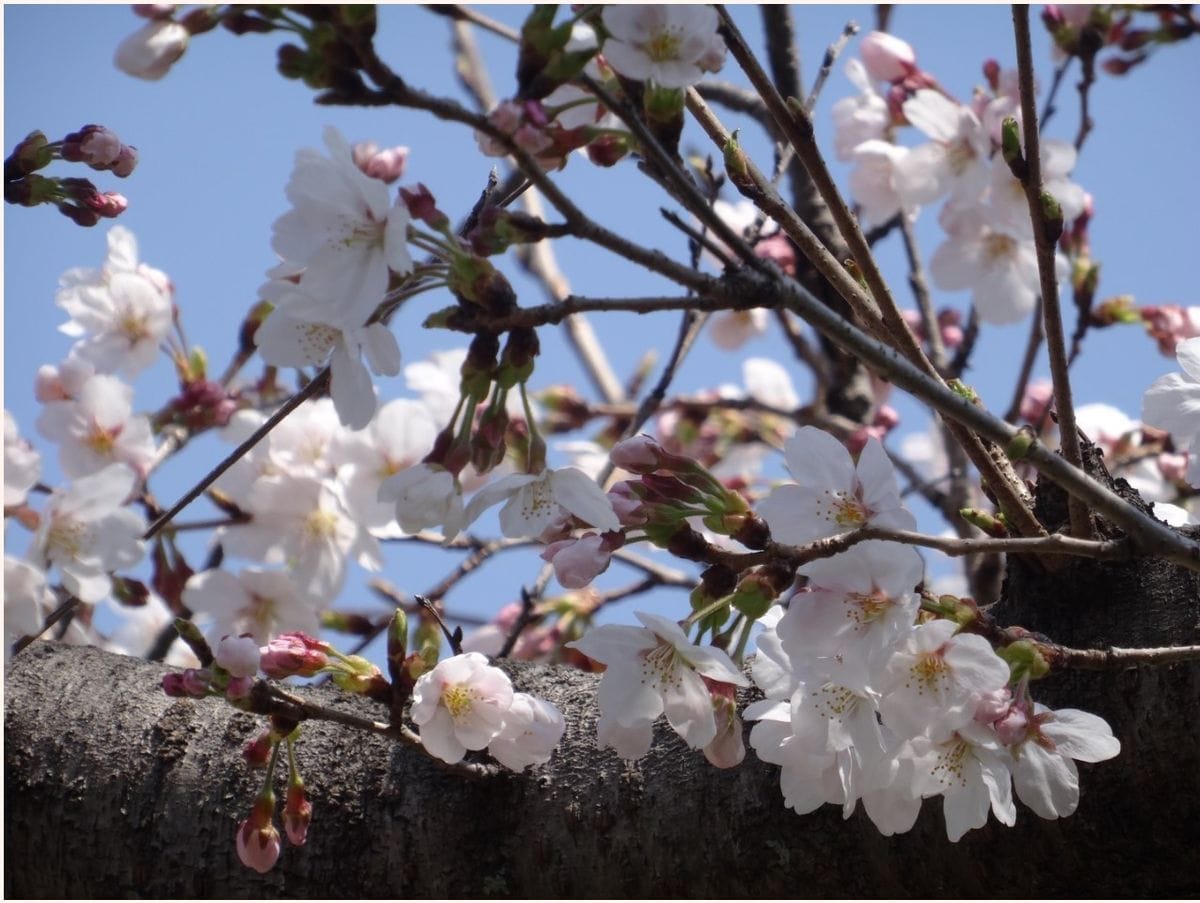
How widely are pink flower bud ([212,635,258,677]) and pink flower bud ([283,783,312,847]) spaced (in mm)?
144

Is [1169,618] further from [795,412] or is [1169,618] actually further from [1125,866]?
[795,412]

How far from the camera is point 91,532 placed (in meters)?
1.38

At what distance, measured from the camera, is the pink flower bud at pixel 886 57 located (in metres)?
2.22

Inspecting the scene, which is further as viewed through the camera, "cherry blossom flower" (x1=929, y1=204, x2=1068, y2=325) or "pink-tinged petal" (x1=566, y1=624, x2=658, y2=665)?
"cherry blossom flower" (x1=929, y1=204, x2=1068, y2=325)

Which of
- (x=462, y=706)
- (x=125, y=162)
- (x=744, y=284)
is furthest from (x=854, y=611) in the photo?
(x=125, y=162)

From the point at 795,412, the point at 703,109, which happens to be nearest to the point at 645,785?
the point at 703,109

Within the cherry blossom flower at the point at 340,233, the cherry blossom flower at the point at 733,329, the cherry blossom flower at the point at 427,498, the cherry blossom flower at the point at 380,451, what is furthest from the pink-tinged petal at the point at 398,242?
the cherry blossom flower at the point at 733,329

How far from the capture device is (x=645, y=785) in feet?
4.19

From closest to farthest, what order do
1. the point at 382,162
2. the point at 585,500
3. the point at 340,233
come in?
1. the point at 340,233
2. the point at 585,500
3. the point at 382,162

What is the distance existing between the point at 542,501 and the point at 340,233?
12.2 inches

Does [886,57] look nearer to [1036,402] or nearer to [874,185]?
[874,185]

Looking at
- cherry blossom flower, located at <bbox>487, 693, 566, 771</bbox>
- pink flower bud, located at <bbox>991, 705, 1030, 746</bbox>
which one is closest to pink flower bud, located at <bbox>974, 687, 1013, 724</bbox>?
pink flower bud, located at <bbox>991, 705, 1030, 746</bbox>

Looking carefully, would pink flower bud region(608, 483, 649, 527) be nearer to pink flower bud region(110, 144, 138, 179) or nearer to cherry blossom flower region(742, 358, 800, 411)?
pink flower bud region(110, 144, 138, 179)

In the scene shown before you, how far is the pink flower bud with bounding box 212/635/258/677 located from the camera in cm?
113
